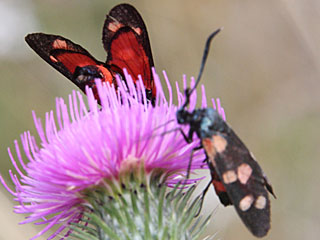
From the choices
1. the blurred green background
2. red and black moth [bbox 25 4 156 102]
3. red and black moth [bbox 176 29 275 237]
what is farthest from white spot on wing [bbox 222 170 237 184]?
the blurred green background

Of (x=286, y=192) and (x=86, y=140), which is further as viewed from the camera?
(x=286, y=192)

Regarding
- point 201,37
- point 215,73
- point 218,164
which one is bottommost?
point 218,164

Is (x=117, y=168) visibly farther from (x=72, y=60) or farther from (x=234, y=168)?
(x=72, y=60)

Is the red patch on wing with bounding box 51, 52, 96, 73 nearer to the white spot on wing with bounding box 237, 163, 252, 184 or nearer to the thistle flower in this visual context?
the thistle flower

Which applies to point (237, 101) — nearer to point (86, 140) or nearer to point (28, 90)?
point (28, 90)

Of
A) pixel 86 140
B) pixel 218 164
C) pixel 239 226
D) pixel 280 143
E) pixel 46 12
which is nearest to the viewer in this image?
pixel 218 164

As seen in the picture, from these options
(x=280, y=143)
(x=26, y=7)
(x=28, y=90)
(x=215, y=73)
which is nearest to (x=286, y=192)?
(x=280, y=143)

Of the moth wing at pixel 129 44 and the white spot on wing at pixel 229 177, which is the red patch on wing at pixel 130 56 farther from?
the white spot on wing at pixel 229 177
